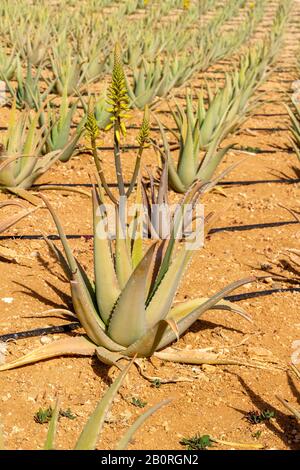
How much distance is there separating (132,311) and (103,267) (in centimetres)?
20

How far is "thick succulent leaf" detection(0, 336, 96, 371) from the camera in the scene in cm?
245

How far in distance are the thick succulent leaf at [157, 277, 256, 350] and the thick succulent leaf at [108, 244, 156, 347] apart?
0.11 metres

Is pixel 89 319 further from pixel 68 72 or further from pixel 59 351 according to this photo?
pixel 68 72

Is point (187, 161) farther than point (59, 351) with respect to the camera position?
Yes

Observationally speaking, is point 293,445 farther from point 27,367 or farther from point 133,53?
point 133,53

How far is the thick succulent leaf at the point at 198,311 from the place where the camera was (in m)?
2.47

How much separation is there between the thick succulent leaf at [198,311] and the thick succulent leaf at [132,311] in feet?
0.36

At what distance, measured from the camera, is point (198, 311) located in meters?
2.54

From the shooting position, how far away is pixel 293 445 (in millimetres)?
2275

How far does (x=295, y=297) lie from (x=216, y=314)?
1.48 ft

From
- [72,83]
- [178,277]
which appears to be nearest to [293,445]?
[178,277]
